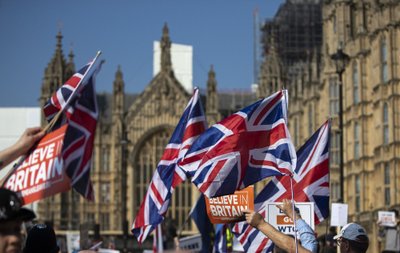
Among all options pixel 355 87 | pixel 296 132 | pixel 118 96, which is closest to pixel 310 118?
pixel 296 132

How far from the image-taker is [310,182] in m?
11.4

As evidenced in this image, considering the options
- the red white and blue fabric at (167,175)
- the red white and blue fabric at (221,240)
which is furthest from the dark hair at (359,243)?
the red white and blue fabric at (221,240)

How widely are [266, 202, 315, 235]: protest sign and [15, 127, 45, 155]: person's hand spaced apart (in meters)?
4.01

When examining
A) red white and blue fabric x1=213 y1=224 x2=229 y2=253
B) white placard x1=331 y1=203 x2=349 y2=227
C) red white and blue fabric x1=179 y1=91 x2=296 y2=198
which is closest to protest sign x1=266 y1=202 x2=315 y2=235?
red white and blue fabric x1=179 y1=91 x2=296 y2=198

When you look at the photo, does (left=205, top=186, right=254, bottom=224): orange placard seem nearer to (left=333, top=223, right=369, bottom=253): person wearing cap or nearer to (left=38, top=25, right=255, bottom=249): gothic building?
(left=333, top=223, right=369, bottom=253): person wearing cap

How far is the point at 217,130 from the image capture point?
983 centimetres

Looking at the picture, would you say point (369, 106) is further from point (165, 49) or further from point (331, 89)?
point (165, 49)

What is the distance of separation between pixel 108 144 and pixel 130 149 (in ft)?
4.98

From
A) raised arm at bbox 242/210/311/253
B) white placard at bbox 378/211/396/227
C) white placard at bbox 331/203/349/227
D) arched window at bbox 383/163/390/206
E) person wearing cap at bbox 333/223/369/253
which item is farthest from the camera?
arched window at bbox 383/163/390/206

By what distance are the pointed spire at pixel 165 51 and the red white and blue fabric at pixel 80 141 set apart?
53682 mm

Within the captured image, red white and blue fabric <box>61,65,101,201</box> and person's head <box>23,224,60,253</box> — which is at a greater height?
red white and blue fabric <box>61,65,101,201</box>

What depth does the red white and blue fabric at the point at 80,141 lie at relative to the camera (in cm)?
966

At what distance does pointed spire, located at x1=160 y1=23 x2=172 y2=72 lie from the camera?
63884 mm

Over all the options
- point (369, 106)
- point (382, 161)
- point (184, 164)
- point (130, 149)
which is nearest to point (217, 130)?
point (184, 164)
